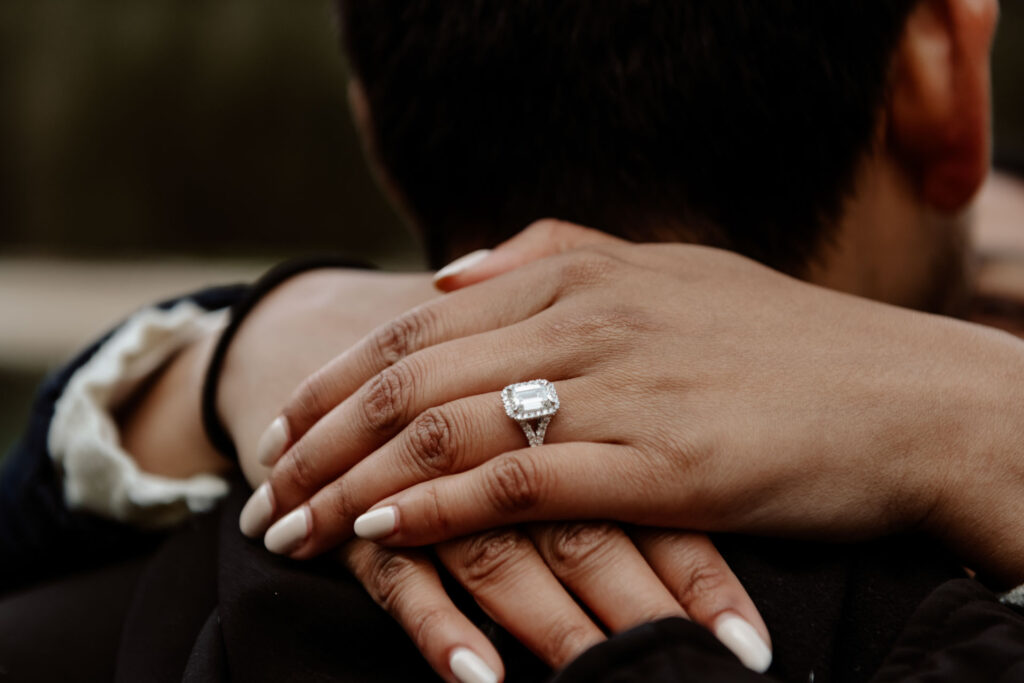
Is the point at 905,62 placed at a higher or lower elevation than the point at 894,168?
higher

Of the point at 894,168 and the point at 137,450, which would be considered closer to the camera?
the point at 894,168

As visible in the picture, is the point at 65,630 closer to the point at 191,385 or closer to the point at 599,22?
the point at 191,385

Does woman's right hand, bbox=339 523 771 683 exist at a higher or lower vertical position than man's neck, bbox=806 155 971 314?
lower

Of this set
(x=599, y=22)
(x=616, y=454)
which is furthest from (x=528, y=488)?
(x=599, y=22)

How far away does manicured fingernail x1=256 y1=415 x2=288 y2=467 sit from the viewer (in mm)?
851

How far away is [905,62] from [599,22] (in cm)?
34

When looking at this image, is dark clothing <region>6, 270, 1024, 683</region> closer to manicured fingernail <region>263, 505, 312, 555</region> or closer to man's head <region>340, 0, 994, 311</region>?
manicured fingernail <region>263, 505, 312, 555</region>

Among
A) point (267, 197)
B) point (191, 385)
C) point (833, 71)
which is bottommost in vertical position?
point (267, 197)

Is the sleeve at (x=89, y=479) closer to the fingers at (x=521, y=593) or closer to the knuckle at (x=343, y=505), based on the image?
the knuckle at (x=343, y=505)

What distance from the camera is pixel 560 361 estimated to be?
782mm

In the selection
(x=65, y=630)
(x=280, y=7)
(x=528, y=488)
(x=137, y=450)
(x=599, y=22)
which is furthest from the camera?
(x=280, y=7)

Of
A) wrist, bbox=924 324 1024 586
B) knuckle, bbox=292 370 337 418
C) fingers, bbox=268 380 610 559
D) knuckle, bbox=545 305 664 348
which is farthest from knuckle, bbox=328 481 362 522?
wrist, bbox=924 324 1024 586

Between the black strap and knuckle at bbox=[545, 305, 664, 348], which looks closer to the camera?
knuckle at bbox=[545, 305, 664, 348]

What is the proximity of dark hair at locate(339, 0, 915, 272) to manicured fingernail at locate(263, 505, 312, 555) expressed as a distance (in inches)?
15.6
